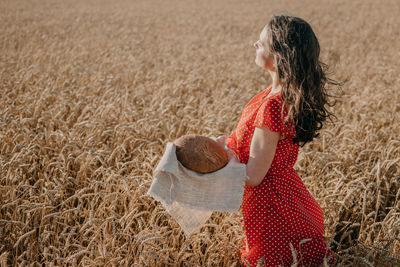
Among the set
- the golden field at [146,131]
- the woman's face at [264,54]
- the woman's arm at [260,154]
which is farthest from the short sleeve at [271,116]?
the golden field at [146,131]

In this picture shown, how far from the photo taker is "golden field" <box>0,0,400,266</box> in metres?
2.28

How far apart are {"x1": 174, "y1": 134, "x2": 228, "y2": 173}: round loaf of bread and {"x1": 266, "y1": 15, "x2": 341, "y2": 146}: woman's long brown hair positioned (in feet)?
1.48

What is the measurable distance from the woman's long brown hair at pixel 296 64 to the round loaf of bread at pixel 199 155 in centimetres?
45

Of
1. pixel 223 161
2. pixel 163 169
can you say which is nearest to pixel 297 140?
pixel 223 161

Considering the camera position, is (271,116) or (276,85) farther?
(276,85)

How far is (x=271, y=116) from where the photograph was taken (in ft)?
6.07

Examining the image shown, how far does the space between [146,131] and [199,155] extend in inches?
80.0

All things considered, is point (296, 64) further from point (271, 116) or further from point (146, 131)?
point (146, 131)

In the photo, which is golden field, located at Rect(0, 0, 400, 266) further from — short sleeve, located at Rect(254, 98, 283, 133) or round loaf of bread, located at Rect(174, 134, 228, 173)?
short sleeve, located at Rect(254, 98, 283, 133)

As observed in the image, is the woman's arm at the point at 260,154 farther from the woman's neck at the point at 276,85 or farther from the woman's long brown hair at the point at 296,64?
the woman's neck at the point at 276,85

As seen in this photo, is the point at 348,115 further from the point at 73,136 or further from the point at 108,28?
the point at 108,28

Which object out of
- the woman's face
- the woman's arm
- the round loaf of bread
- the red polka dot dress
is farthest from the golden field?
the woman's face

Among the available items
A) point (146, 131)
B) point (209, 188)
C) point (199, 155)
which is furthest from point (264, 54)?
point (146, 131)

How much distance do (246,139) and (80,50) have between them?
25.2ft
